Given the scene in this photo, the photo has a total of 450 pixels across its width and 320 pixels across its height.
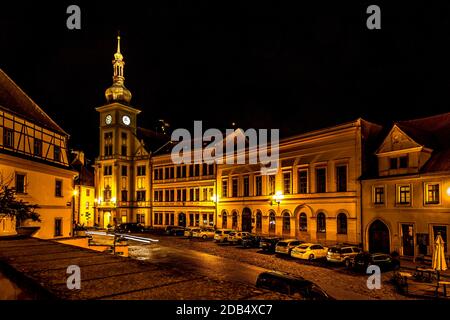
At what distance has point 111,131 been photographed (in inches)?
2557

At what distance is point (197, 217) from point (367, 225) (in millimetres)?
28306

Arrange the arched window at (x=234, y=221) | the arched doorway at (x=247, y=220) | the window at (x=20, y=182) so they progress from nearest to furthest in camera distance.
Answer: the window at (x=20, y=182), the arched doorway at (x=247, y=220), the arched window at (x=234, y=221)

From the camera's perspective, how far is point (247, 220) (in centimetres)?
4547

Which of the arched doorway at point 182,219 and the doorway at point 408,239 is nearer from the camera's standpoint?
the doorway at point 408,239

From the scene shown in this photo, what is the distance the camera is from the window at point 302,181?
38562 millimetres

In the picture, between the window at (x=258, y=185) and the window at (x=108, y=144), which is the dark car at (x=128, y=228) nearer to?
the window at (x=108, y=144)

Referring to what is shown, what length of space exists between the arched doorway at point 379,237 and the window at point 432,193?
4654mm

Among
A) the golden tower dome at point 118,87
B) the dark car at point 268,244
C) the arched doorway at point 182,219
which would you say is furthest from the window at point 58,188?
the golden tower dome at point 118,87

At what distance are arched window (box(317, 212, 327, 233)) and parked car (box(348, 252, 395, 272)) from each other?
1174 centimetres

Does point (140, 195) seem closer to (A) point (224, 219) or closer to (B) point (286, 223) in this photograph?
(A) point (224, 219)

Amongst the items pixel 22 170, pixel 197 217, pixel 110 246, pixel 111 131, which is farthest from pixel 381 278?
pixel 111 131

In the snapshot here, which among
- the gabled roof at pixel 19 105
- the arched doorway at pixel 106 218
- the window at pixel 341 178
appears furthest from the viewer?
the arched doorway at pixel 106 218
